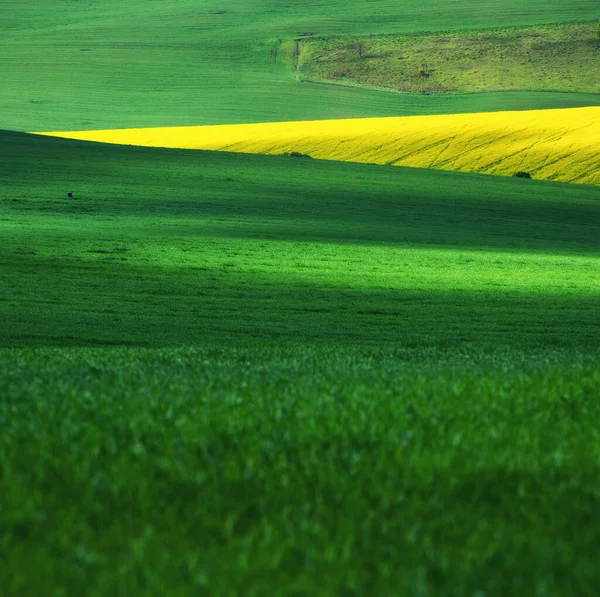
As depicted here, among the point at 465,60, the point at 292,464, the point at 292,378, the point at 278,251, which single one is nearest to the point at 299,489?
the point at 292,464

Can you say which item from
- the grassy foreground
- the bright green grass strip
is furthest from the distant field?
the bright green grass strip

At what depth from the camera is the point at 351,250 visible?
27.4m

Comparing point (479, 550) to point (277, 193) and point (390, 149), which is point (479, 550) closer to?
point (277, 193)

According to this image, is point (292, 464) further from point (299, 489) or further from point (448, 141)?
point (448, 141)

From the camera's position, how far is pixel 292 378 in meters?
6.37

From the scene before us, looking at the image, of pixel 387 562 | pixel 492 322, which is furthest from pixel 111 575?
pixel 492 322

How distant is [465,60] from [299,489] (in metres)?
94.8

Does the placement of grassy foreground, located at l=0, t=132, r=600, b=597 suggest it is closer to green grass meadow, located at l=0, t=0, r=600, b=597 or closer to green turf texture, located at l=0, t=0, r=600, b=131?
green grass meadow, located at l=0, t=0, r=600, b=597

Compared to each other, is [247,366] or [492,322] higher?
[247,366]

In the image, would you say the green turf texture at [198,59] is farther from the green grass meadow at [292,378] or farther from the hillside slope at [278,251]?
the green grass meadow at [292,378]

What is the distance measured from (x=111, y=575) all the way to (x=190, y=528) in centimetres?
48

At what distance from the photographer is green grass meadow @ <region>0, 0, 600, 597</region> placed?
9.61ft

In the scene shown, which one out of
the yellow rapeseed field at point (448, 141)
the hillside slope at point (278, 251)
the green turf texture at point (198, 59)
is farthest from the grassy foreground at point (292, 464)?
the green turf texture at point (198, 59)

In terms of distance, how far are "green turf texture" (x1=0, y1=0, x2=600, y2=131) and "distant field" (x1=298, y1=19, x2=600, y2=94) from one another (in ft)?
10.1
